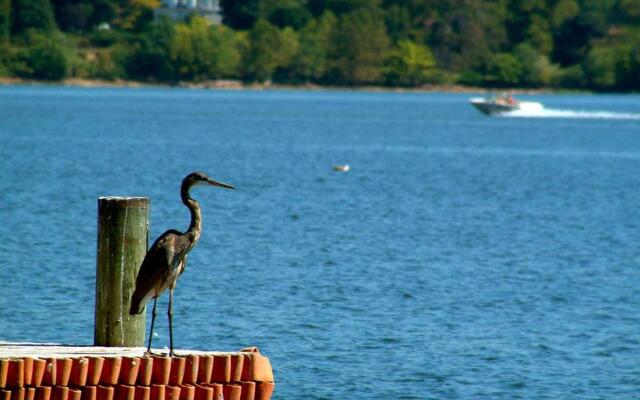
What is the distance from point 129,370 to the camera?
1364cm

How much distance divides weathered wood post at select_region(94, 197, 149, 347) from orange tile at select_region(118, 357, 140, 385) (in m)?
1.43

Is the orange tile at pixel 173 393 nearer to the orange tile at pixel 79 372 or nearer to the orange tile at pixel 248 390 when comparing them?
the orange tile at pixel 248 390

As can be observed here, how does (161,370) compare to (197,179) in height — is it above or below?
below

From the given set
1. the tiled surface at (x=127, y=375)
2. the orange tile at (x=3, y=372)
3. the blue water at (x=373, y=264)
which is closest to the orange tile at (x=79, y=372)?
the tiled surface at (x=127, y=375)

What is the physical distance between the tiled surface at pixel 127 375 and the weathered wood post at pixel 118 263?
0.59 metres

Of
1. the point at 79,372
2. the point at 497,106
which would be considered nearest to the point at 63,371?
the point at 79,372

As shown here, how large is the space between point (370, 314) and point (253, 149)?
2244 inches

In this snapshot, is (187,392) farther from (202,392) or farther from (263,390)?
(263,390)

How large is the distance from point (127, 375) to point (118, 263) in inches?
68.9

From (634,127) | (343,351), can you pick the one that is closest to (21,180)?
(343,351)

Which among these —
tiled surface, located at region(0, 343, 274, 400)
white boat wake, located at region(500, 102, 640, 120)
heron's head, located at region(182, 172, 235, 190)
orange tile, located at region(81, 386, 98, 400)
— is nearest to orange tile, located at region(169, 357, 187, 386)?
tiled surface, located at region(0, 343, 274, 400)

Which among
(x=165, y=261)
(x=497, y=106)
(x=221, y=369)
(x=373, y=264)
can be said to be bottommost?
(x=497, y=106)

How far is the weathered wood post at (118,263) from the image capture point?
15078mm

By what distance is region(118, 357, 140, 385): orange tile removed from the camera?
13.6 meters
